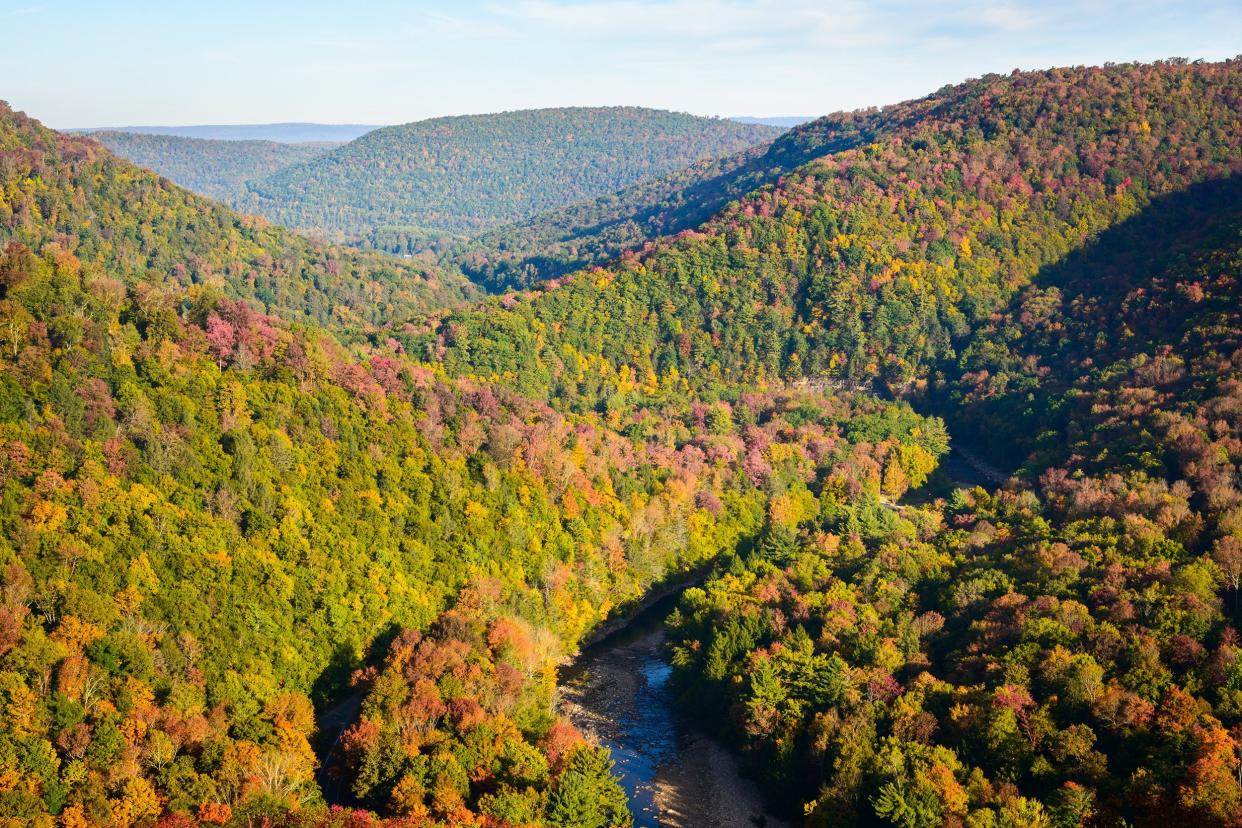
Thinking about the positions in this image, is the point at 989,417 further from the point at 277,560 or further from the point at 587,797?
the point at 277,560

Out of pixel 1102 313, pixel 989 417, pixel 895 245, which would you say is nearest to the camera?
pixel 989 417

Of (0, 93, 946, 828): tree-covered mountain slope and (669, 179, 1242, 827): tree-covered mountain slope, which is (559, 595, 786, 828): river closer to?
(669, 179, 1242, 827): tree-covered mountain slope

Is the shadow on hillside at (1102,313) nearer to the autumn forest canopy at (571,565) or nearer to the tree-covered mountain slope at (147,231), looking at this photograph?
the autumn forest canopy at (571,565)

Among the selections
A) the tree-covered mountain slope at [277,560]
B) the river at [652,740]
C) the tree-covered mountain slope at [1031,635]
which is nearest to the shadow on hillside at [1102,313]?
the tree-covered mountain slope at [1031,635]

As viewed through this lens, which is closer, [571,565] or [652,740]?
[652,740]

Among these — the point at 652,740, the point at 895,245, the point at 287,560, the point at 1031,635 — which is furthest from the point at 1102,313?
the point at 287,560

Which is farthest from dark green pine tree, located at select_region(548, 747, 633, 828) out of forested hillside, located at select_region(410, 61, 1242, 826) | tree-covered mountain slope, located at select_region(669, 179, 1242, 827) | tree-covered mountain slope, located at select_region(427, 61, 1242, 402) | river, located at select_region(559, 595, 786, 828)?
tree-covered mountain slope, located at select_region(427, 61, 1242, 402)
